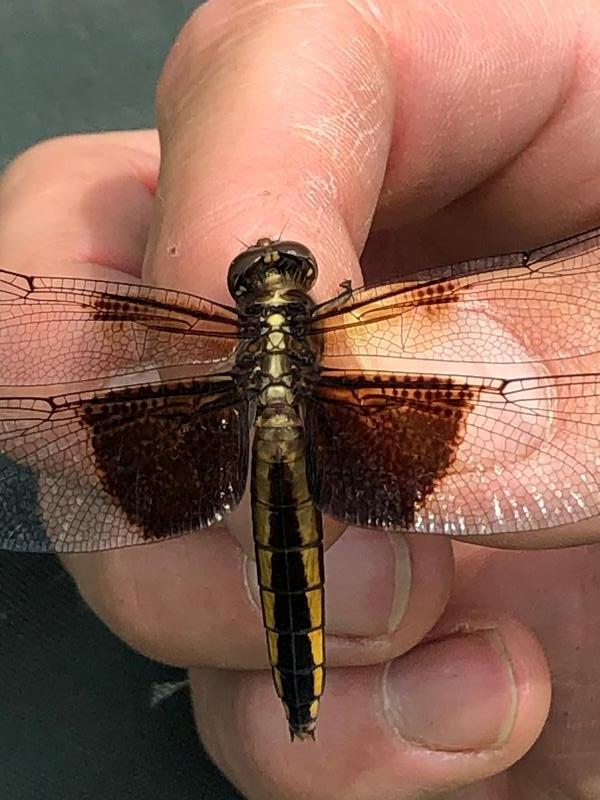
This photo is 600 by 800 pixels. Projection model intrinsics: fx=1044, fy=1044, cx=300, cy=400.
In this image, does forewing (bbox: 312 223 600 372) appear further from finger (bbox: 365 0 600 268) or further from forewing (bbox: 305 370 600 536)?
finger (bbox: 365 0 600 268)

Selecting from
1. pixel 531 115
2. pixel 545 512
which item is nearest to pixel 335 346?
pixel 545 512

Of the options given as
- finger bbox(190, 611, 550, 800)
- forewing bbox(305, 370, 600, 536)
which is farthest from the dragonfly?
finger bbox(190, 611, 550, 800)

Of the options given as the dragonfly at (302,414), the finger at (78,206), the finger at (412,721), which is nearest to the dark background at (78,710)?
the finger at (78,206)

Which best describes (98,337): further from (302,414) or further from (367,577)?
(367,577)

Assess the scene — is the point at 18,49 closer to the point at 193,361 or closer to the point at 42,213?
the point at 42,213

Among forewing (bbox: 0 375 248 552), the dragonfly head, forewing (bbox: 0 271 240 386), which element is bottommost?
forewing (bbox: 0 375 248 552)

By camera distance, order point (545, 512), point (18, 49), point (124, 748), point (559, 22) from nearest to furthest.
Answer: point (545, 512)
point (559, 22)
point (124, 748)
point (18, 49)

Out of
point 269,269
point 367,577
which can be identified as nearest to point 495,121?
point 269,269
